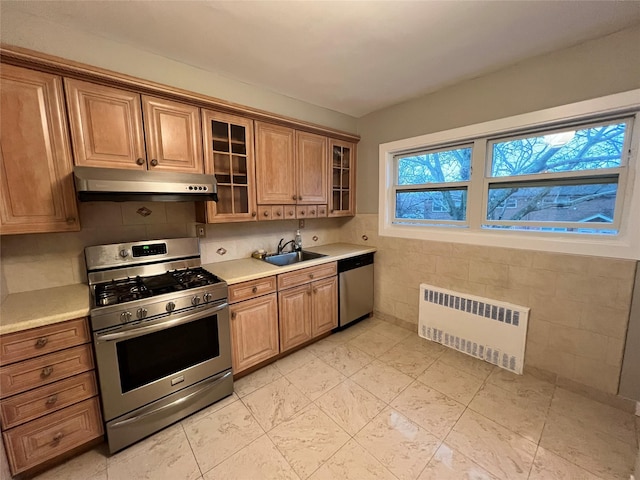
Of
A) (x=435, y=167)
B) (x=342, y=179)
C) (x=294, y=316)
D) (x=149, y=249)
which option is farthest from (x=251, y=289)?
(x=435, y=167)

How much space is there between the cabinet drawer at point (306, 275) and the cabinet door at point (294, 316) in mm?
56

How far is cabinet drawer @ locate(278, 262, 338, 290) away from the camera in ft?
7.49

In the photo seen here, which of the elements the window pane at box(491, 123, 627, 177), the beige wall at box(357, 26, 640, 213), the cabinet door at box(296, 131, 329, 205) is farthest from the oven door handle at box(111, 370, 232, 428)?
the window pane at box(491, 123, 627, 177)

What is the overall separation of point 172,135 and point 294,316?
1.77 meters

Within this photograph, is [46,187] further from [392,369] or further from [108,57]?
[392,369]

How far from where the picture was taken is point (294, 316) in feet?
7.85

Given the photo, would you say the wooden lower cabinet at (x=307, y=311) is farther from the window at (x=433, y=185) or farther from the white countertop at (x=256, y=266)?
the window at (x=433, y=185)

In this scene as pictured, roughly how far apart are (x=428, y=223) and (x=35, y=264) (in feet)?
10.7

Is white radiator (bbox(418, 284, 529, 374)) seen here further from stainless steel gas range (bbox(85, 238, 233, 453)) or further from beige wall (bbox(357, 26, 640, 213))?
stainless steel gas range (bbox(85, 238, 233, 453))

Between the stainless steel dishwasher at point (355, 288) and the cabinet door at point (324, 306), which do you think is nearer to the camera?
the cabinet door at point (324, 306)

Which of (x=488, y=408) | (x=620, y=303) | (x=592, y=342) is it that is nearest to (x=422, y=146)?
(x=620, y=303)

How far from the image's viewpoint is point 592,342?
186 cm

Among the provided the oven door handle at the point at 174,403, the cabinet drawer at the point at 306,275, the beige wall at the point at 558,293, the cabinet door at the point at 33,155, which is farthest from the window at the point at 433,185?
the cabinet door at the point at 33,155

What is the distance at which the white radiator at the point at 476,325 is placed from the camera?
85.0 inches
